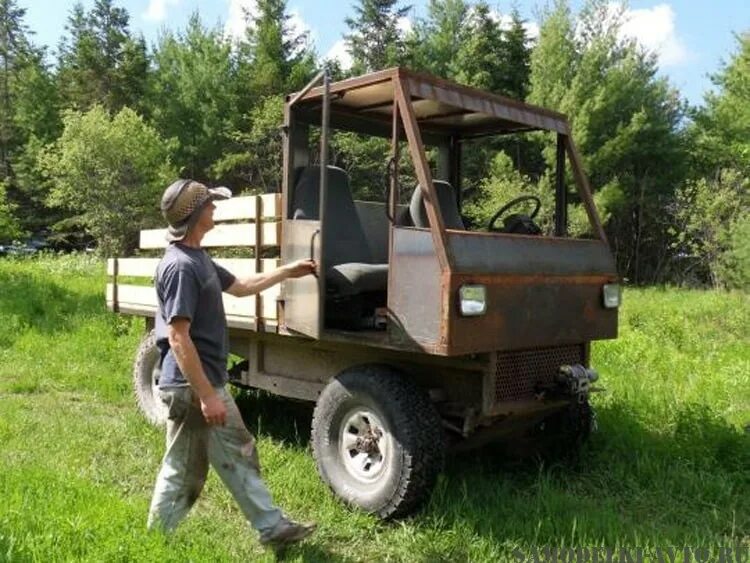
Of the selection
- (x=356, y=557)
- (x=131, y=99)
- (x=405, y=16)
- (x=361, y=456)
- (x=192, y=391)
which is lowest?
(x=356, y=557)

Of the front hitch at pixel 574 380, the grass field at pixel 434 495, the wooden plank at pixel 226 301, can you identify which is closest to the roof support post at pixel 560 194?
the front hitch at pixel 574 380

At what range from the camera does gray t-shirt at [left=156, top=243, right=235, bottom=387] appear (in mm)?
3281

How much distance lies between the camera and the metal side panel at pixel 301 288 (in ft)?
14.3

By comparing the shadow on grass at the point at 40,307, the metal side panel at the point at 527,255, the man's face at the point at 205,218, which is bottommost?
the shadow on grass at the point at 40,307

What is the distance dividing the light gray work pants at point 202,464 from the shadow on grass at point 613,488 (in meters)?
0.95

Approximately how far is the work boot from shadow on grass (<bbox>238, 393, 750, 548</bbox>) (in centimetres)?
70

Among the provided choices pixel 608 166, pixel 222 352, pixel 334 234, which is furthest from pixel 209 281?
pixel 608 166

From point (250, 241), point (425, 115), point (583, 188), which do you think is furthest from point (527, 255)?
point (250, 241)

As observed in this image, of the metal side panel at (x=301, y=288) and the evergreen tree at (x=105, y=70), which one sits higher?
the evergreen tree at (x=105, y=70)

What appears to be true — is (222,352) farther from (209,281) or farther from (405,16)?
(405,16)

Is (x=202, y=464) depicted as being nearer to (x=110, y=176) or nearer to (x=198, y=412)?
(x=198, y=412)

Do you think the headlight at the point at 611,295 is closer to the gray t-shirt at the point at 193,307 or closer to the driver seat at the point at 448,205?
the driver seat at the point at 448,205

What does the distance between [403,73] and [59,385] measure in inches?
196

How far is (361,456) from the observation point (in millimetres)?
4316
